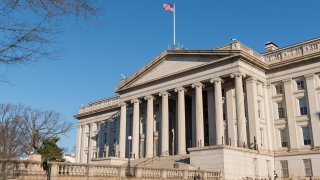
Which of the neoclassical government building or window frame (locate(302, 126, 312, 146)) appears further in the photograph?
window frame (locate(302, 126, 312, 146))

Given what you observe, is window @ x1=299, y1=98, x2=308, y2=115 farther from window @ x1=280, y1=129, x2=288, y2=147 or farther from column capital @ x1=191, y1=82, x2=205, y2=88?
column capital @ x1=191, y1=82, x2=205, y2=88

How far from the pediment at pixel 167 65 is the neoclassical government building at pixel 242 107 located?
0.14m

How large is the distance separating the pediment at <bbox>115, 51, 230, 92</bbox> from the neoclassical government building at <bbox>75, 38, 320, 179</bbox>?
142 millimetres

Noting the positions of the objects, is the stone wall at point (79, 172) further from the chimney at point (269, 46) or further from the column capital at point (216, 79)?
the chimney at point (269, 46)

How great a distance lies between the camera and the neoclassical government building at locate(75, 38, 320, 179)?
133 ft

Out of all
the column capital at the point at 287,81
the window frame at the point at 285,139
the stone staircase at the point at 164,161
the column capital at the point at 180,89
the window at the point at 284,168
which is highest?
the column capital at the point at 287,81

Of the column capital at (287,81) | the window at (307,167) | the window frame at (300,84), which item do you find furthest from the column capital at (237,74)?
the window at (307,167)

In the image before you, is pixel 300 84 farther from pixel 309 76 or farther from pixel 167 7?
pixel 167 7

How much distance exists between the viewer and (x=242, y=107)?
41.2m

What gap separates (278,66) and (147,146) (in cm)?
2171

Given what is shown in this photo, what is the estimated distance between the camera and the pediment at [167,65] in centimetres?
4659

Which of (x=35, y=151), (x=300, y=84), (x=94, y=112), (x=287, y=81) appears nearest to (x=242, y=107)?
(x=287, y=81)

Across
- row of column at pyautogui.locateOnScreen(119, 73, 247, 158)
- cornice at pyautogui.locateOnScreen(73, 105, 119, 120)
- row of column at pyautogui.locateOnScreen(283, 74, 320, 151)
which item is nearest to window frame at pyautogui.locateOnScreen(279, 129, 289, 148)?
row of column at pyautogui.locateOnScreen(283, 74, 320, 151)

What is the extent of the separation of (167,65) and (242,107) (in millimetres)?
14976
